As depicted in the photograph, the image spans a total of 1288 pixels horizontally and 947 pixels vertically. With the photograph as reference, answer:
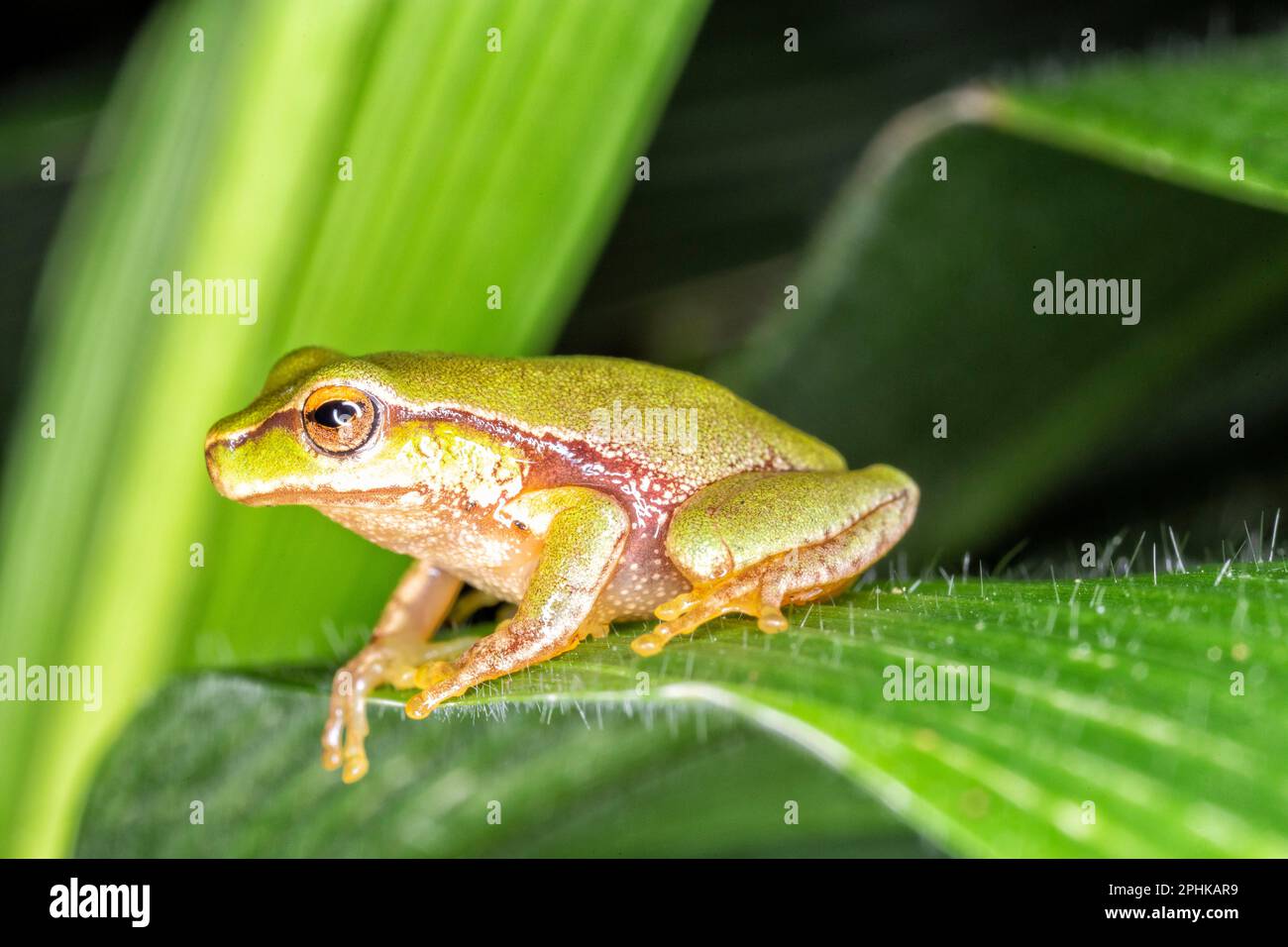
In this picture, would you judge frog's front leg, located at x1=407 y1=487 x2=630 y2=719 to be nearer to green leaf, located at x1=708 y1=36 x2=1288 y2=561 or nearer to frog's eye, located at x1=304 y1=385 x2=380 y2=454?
frog's eye, located at x1=304 y1=385 x2=380 y2=454

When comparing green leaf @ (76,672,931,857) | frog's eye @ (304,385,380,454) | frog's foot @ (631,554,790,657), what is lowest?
green leaf @ (76,672,931,857)

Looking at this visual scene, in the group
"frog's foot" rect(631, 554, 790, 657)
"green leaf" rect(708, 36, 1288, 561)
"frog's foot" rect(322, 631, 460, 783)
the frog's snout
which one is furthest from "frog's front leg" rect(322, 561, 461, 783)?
"green leaf" rect(708, 36, 1288, 561)

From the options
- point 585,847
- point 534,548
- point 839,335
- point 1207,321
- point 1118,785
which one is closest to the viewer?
point 1118,785

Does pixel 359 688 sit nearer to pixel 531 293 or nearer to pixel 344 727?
pixel 344 727

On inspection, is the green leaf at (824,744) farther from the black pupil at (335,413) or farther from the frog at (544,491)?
the black pupil at (335,413)

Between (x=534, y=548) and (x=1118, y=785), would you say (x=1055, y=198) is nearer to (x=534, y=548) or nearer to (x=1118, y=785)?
(x=534, y=548)

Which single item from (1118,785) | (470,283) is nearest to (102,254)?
(470,283)
